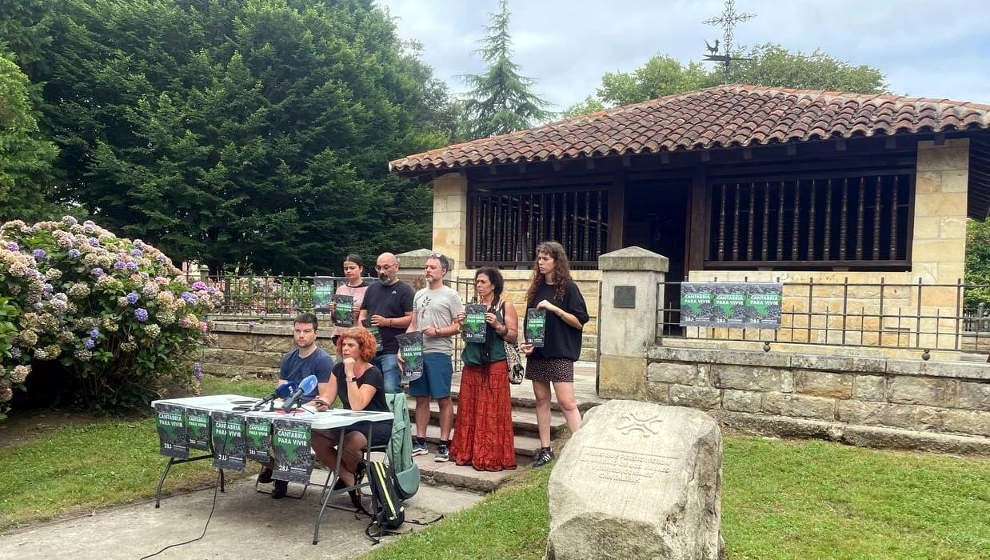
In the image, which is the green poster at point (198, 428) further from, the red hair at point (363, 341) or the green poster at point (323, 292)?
the green poster at point (323, 292)

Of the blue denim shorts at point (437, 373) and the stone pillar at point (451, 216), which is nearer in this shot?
the blue denim shorts at point (437, 373)

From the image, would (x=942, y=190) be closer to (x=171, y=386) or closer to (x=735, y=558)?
(x=735, y=558)

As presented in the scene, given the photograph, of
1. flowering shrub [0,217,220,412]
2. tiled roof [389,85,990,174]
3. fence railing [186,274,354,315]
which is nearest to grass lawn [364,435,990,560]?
flowering shrub [0,217,220,412]

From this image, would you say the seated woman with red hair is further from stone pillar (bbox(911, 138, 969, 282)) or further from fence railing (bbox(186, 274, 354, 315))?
stone pillar (bbox(911, 138, 969, 282))

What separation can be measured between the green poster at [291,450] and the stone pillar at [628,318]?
11.8 feet

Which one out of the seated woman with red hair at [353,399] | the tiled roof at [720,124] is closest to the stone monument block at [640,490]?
the seated woman with red hair at [353,399]

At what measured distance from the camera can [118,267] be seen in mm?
7195

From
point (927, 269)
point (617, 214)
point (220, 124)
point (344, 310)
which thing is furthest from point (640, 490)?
point (220, 124)

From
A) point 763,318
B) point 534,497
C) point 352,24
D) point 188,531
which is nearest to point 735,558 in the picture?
point 534,497

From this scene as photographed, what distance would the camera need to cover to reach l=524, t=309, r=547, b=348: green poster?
5.43 m

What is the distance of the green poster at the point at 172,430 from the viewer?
15.8 ft

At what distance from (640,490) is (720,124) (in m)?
7.90

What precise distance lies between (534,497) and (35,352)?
5.15 metres

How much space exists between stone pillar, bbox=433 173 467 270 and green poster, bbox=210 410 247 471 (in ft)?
25.0
